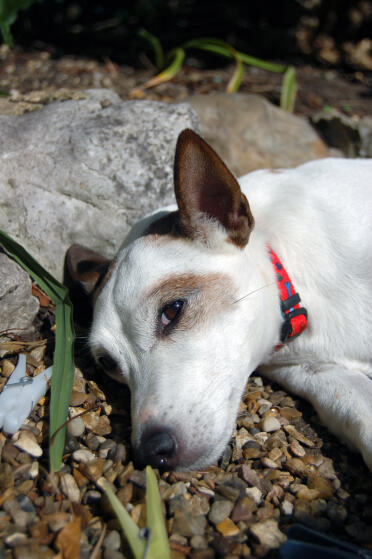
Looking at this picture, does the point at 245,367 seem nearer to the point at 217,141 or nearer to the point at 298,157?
the point at 217,141

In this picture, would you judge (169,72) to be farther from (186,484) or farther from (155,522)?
(155,522)

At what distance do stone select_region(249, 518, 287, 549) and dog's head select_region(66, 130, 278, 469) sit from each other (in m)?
0.33

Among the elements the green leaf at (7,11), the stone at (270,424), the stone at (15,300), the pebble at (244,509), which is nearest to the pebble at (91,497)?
the pebble at (244,509)

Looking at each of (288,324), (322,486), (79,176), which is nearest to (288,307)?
(288,324)

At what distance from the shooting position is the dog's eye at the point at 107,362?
2.60m

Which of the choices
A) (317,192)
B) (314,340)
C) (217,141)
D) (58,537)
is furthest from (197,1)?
(58,537)

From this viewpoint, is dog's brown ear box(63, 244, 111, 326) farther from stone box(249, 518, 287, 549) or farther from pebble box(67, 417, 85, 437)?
stone box(249, 518, 287, 549)

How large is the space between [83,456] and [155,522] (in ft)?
1.94

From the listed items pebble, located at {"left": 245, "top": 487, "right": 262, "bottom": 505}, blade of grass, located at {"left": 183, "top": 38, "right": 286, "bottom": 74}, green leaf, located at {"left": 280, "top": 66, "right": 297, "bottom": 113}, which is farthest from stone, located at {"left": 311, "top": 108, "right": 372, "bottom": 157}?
pebble, located at {"left": 245, "top": 487, "right": 262, "bottom": 505}

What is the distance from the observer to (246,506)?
2.17m

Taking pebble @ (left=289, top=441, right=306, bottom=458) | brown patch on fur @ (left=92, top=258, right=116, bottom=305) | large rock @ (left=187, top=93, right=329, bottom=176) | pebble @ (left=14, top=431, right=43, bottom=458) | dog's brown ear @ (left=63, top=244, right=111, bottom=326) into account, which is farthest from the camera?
large rock @ (left=187, top=93, right=329, bottom=176)

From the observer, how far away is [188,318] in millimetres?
2377

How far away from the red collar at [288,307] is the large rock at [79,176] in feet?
4.07

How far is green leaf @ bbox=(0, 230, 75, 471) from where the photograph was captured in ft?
7.34
